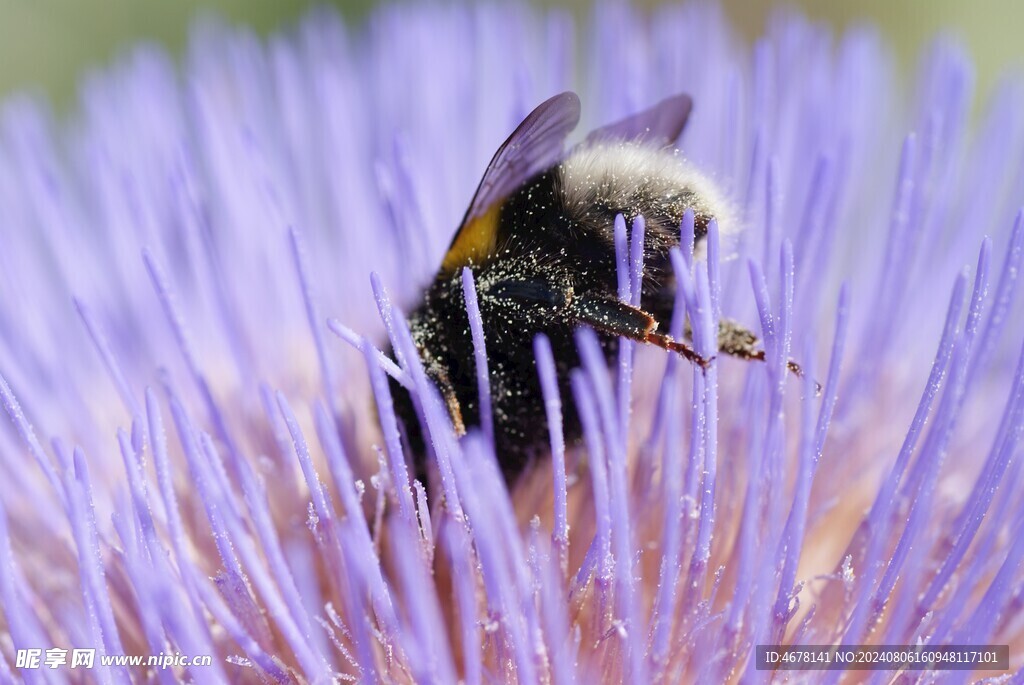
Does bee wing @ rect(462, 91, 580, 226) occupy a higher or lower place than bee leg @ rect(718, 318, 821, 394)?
higher

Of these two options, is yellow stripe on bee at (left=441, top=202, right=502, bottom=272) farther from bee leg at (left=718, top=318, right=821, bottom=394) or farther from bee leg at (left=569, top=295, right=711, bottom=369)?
bee leg at (left=718, top=318, right=821, bottom=394)

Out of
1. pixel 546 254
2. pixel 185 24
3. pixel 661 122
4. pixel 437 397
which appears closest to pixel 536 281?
pixel 546 254

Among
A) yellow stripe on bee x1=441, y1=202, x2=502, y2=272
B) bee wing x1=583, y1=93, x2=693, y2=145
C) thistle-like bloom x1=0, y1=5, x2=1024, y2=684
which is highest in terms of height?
bee wing x1=583, y1=93, x2=693, y2=145

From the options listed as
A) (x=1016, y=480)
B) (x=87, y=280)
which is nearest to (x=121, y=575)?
(x=87, y=280)

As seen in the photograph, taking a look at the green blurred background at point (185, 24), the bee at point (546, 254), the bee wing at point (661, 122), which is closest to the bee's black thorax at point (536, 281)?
the bee at point (546, 254)

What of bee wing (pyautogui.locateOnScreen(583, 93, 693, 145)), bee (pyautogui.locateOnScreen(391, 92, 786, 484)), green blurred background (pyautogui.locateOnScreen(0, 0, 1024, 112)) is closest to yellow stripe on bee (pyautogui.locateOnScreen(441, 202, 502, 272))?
bee (pyautogui.locateOnScreen(391, 92, 786, 484))

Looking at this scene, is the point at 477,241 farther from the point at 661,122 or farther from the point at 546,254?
the point at 661,122

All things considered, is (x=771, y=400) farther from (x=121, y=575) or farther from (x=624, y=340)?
(x=121, y=575)
